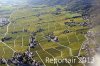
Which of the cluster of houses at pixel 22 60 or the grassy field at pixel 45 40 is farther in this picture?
the grassy field at pixel 45 40

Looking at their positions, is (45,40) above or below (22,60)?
above

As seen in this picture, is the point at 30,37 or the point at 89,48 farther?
the point at 30,37

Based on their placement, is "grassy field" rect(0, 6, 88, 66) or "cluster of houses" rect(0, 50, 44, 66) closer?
"cluster of houses" rect(0, 50, 44, 66)

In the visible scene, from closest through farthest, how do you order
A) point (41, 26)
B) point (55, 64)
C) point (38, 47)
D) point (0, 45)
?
1. point (55, 64)
2. point (38, 47)
3. point (0, 45)
4. point (41, 26)

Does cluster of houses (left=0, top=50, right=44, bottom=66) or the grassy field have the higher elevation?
the grassy field

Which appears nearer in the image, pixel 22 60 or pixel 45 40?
pixel 22 60

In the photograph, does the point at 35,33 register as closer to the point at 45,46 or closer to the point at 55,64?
the point at 45,46

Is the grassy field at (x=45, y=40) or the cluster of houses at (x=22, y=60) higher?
the grassy field at (x=45, y=40)

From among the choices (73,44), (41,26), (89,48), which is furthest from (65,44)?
(41,26)
